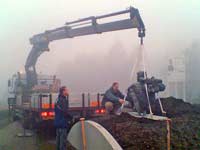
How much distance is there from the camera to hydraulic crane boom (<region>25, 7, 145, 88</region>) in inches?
550

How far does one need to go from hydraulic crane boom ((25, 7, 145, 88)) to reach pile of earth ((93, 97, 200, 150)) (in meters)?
3.13

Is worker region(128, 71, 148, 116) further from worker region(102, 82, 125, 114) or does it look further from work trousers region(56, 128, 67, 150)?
work trousers region(56, 128, 67, 150)

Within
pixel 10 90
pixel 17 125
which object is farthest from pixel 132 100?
pixel 10 90

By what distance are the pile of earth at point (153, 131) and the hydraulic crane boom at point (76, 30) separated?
3.13 meters

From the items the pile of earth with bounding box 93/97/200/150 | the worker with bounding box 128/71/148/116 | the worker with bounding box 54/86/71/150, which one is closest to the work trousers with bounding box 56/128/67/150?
the worker with bounding box 54/86/71/150

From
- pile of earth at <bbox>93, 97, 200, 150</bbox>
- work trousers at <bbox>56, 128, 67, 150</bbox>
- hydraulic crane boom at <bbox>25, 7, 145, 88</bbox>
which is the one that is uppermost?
hydraulic crane boom at <bbox>25, 7, 145, 88</bbox>

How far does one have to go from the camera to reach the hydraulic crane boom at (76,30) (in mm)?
13961

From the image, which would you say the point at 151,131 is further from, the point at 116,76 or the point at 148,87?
the point at 116,76

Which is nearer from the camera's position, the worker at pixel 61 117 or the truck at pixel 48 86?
the worker at pixel 61 117

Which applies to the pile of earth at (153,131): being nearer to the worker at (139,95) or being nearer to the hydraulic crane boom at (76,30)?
the worker at (139,95)

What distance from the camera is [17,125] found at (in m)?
18.5

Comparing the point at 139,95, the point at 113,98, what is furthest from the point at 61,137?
the point at 139,95

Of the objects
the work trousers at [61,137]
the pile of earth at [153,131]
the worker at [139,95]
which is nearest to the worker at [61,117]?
the work trousers at [61,137]

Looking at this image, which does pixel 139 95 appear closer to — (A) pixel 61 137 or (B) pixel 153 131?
(B) pixel 153 131
